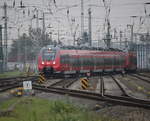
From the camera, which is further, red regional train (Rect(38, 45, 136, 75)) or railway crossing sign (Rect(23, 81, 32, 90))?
red regional train (Rect(38, 45, 136, 75))

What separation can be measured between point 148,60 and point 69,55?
36633 mm

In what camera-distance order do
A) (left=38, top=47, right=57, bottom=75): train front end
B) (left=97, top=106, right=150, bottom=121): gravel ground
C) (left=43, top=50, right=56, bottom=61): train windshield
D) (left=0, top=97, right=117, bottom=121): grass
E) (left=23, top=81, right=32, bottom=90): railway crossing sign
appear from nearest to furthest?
1. (left=0, top=97, right=117, bottom=121): grass
2. (left=97, top=106, right=150, bottom=121): gravel ground
3. (left=23, top=81, right=32, bottom=90): railway crossing sign
4. (left=38, top=47, right=57, bottom=75): train front end
5. (left=43, top=50, right=56, bottom=61): train windshield

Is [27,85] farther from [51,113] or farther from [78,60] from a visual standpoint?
[78,60]

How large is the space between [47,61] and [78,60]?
13.8 feet

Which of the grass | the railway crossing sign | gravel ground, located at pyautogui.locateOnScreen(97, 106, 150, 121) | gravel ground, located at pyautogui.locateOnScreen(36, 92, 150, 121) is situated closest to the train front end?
the railway crossing sign

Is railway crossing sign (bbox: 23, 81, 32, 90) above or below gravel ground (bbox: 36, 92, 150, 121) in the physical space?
above

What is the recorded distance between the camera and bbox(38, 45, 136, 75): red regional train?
2898cm

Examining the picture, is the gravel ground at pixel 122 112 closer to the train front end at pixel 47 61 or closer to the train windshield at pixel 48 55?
the train front end at pixel 47 61

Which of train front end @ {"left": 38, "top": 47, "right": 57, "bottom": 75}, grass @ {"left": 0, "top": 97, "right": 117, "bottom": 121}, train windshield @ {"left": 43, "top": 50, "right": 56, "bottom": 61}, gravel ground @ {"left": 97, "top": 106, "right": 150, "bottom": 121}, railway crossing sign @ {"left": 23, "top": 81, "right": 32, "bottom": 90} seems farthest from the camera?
train windshield @ {"left": 43, "top": 50, "right": 56, "bottom": 61}

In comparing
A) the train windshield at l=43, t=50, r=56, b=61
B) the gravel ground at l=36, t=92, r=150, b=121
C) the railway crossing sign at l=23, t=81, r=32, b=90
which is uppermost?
the train windshield at l=43, t=50, r=56, b=61

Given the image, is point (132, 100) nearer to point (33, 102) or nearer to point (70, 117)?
point (33, 102)

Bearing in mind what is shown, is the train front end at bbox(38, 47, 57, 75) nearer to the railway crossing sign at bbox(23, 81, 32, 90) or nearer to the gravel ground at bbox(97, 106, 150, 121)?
the railway crossing sign at bbox(23, 81, 32, 90)

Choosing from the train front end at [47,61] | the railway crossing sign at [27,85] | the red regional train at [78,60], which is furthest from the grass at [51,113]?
the red regional train at [78,60]

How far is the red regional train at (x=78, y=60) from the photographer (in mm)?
28984
